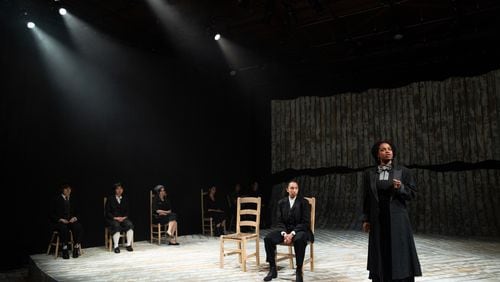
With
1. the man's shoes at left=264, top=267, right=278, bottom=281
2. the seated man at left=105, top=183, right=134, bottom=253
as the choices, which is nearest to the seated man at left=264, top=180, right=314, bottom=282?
the man's shoes at left=264, top=267, right=278, bottom=281

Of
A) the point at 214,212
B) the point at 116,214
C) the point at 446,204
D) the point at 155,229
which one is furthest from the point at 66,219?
the point at 446,204

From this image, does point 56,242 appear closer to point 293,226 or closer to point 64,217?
point 64,217

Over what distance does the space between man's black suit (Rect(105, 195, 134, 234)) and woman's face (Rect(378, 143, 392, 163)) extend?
508 cm

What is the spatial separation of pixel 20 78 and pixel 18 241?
99.0 inches

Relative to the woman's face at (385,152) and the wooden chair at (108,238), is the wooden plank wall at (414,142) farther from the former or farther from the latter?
the woman's face at (385,152)

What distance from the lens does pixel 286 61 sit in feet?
30.6

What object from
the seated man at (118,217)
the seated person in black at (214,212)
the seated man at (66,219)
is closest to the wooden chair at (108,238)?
the seated man at (118,217)

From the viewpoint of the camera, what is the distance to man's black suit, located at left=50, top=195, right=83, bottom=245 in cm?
624

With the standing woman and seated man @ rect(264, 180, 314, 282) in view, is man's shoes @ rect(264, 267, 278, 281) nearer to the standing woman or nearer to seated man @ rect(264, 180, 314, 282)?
seated man @ rect(264, 180, 314, 282)

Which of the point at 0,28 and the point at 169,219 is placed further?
the point at 169,219

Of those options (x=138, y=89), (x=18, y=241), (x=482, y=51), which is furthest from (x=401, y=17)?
(x=18, y=241)

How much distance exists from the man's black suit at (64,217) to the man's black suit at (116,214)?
1.74 ft

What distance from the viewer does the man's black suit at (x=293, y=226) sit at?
14.4 ft

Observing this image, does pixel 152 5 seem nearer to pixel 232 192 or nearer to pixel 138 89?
pixel 138 89
